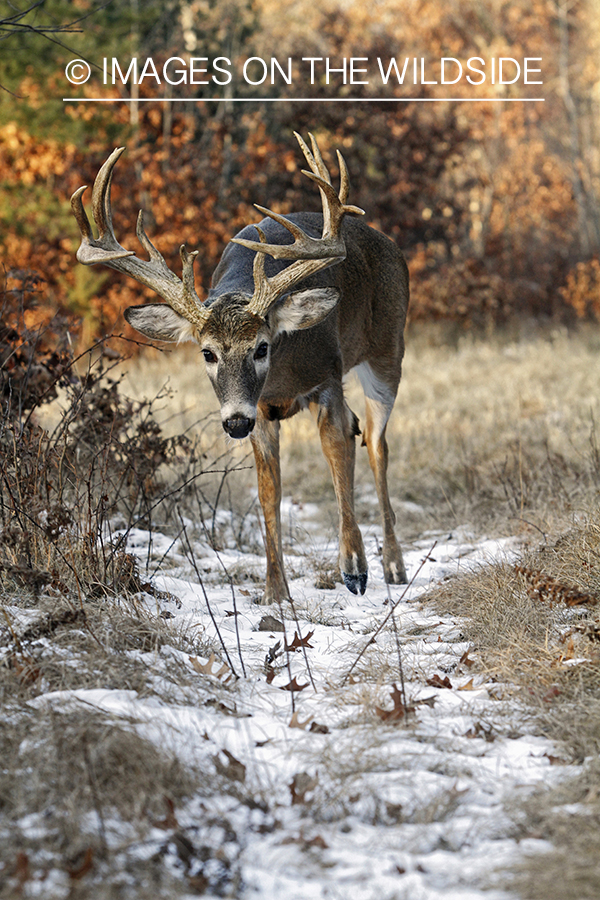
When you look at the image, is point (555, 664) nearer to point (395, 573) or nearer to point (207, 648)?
point (207, 648)

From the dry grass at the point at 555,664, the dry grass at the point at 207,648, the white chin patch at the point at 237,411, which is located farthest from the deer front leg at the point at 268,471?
the dry grass at the point at 555,664

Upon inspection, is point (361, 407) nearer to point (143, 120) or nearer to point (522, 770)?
point (143, 120)

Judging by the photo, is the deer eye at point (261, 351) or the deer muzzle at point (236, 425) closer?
the deer muzzle at point (236, 425)

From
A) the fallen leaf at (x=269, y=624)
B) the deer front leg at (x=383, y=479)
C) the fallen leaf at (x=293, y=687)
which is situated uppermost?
the deer front leg at (x=383, y=479)

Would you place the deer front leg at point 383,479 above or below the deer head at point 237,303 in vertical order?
below

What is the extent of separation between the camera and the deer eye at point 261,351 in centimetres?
493

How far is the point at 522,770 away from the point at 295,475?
5.94 meters

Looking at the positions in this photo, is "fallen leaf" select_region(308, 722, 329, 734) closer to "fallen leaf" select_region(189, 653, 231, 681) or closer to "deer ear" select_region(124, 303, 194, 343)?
"fallen leaf" select_region(189, 653, 231, 681)

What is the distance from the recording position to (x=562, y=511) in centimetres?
623

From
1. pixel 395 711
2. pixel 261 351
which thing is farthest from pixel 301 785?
pixel 261 351

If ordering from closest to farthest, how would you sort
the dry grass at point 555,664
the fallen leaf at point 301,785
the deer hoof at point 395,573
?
the dry grass at point 555,664, the fallen leaf at point 301,785, the deer hoof at point 395,573

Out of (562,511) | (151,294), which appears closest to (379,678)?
(562,511)

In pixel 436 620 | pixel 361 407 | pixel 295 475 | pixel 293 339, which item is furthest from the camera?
pixel 361 407

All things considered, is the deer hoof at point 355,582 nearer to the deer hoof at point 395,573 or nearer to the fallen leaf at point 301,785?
the deer hoof at point 395,573
